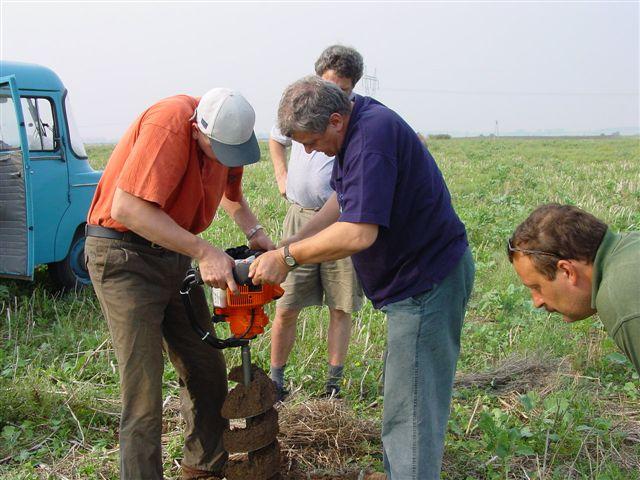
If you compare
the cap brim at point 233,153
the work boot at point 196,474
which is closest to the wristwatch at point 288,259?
the cap brim at point 233,153

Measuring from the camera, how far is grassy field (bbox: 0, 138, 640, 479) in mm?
3729

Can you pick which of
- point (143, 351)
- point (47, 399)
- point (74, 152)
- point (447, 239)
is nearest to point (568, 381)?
point (447, 239)

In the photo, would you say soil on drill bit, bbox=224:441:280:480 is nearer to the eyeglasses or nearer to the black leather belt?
the black leather belt

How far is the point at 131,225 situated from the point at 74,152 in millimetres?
4826

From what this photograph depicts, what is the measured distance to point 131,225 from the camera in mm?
2902

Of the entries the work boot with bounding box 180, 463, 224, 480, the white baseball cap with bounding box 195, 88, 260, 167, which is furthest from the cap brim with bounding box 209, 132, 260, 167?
the work boot with bounding box 180, 463, 224, 480

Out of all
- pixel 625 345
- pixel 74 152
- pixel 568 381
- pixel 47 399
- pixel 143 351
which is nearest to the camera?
pixel 625 345

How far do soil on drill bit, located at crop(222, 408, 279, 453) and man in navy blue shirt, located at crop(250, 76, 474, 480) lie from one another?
1.95ft

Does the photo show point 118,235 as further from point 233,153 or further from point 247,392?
point 247,392

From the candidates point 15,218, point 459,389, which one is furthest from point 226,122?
point 15,218

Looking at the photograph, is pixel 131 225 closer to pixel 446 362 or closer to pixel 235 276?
pixel 235 276

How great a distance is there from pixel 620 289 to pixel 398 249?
100cm

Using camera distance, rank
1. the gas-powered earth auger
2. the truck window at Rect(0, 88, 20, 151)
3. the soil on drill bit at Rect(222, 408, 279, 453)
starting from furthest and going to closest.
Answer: the truck window at Rect(0, 88, 20, 151) < the soil on drill bit at Rect(222, 408, 279, 453) < the gas-powered earth auger

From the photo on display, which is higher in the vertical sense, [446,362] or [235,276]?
[235,276]
